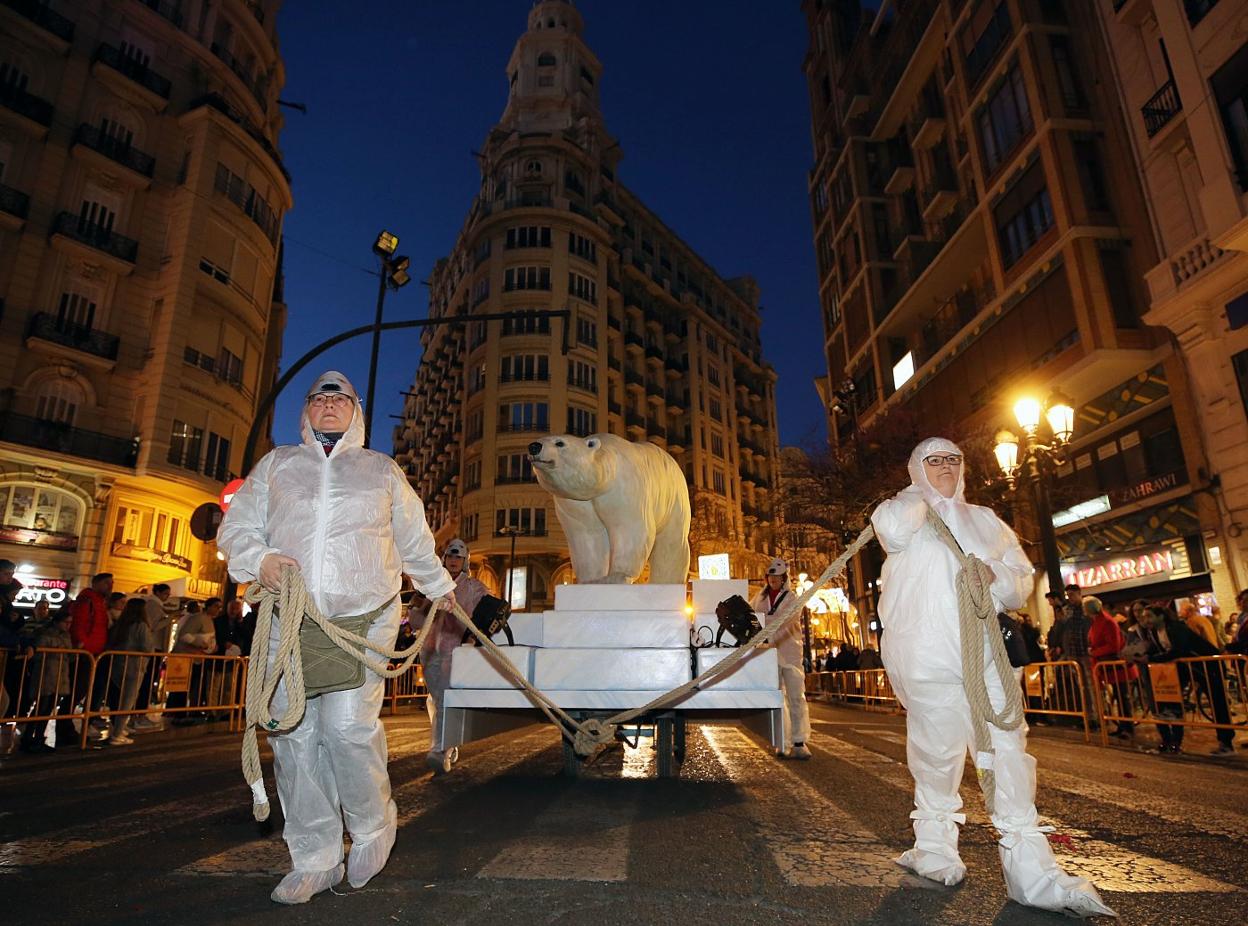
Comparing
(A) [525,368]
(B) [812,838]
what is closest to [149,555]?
(A) [525,368]

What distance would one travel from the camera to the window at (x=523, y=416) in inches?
1563

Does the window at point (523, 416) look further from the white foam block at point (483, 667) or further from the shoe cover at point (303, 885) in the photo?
the shoe cover at point (303, 885)

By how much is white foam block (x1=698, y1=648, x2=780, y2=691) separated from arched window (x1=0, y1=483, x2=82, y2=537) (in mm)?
22197

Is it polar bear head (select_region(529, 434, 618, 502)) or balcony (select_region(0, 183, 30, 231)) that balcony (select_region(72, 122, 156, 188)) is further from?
polar bear head (select_region(529, 434, 618, 502))

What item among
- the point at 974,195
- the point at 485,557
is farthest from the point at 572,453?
the point at 485,557

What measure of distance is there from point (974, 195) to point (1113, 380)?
361 inches

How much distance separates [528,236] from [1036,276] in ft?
95.4

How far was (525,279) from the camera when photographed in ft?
138

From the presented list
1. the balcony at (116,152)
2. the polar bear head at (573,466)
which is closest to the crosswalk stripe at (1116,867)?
the polar bear head at (573,466)

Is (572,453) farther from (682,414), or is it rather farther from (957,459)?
(682,414)

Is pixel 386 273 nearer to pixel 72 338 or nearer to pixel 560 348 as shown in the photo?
pixel 72 338

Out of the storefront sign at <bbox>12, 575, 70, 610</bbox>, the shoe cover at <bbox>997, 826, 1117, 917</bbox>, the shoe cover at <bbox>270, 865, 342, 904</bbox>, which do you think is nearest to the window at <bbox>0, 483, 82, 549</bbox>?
the storefront sign at <bbox>12, 575, 70, 610</bbox>

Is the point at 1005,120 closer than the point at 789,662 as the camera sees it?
No

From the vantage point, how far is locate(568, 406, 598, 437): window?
134ft
